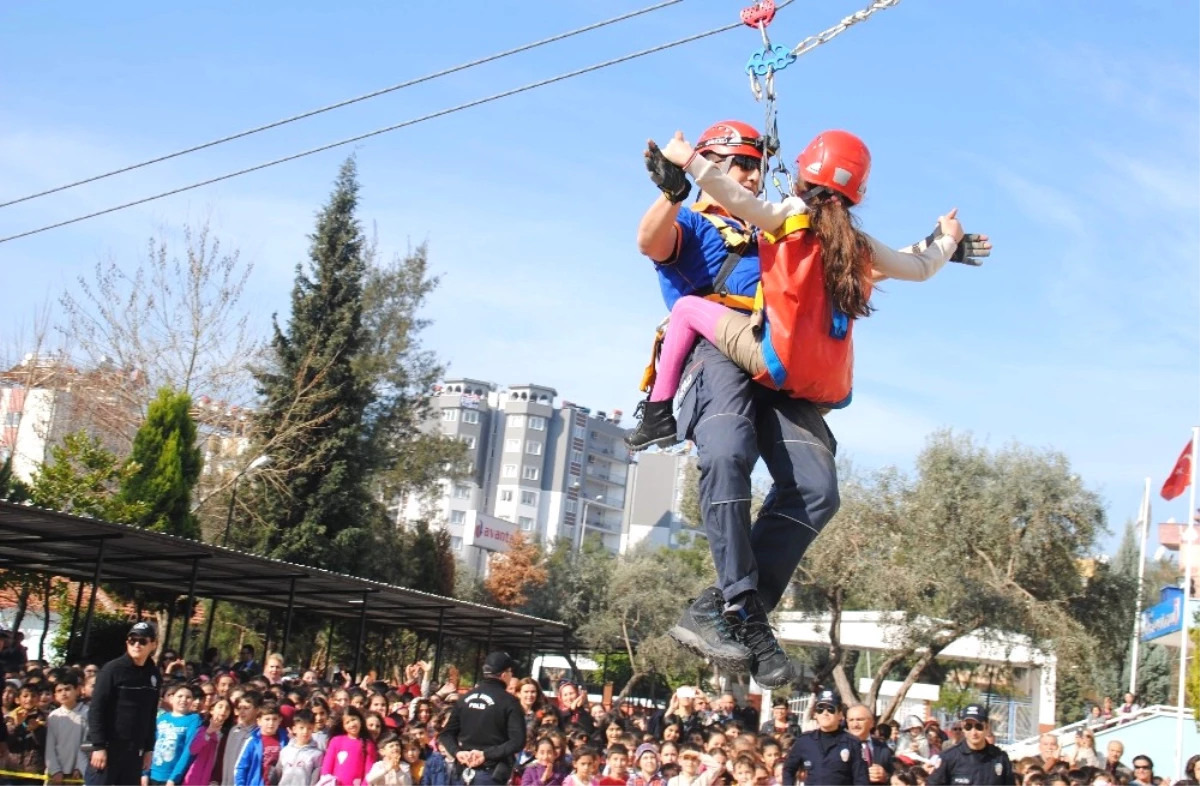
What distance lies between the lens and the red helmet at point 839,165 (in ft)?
14.6

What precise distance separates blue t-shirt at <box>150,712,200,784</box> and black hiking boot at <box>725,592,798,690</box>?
8.04 meters

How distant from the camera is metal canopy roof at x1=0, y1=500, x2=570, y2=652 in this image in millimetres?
16531

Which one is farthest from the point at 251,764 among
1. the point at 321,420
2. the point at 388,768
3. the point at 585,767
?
the point at 321,420

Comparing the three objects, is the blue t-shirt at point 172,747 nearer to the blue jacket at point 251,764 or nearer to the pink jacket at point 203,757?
the pink jacket at point 203,757

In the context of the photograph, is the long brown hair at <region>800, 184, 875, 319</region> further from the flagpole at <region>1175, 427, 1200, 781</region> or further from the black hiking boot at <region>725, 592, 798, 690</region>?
the flagpole at <region>1175, 427, 1200, 781</region>

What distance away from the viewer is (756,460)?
4602 millimetres

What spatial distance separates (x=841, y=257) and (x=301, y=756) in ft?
28.6

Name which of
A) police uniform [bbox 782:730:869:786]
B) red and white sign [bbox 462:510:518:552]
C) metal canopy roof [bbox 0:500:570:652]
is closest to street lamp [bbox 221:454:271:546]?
metal canopy roof [bbox 0:500:570:652]

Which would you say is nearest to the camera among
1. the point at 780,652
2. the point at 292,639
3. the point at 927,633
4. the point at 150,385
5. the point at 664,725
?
the point at 780,652

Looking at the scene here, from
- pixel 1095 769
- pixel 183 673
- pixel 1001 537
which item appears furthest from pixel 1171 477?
pixel 183 673

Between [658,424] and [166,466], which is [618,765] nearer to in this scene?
[658,424]

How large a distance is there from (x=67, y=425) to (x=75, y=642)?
915 inches

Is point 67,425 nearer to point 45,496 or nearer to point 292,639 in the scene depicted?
point 292,639

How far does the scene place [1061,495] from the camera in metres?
31.3
